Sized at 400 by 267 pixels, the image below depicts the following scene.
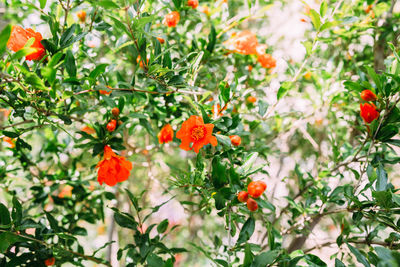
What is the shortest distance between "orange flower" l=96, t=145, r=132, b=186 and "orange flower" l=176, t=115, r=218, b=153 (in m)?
0.27

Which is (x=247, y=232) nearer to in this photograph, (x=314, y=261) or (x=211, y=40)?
(x=314, y=261)

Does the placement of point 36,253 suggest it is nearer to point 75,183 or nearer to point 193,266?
point 75,183

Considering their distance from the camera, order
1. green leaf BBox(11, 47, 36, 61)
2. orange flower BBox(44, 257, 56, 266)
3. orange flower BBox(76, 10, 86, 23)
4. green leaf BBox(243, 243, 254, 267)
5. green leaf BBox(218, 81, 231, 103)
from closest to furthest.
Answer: green leaf BBox(11, 47, 36, 61), green leaf BBox(243, 243, 254, 267), green leaf BBox(218, 81, 231, 103), orange flower BBox(44, 257, 56, 266), orange flower BBox(76, 10, 86, 23)

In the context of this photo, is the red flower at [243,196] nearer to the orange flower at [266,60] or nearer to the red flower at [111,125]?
the red flower at [111,125]

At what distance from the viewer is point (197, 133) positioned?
0.90 meters

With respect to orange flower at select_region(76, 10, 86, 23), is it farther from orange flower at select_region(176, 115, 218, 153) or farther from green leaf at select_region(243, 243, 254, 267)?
green leaf at select_region(243, 243, 254, 267)

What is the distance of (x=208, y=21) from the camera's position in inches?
60.4

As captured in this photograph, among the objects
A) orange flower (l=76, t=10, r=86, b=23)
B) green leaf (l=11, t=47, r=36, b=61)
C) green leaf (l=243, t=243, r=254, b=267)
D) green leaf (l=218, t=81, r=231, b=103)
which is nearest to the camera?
green leaf (l=11, t=47, r=36, b=61)

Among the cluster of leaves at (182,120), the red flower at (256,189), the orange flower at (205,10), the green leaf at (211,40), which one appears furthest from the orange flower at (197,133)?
the orange flower at (205,10)

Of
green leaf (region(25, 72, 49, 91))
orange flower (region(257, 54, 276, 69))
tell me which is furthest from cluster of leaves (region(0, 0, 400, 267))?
orange flower (region(257, 54, 276, 69))

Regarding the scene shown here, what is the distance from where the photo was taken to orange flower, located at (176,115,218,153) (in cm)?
88

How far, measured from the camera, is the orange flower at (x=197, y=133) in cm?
88

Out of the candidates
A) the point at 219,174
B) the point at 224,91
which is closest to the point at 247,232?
the point at 219,174

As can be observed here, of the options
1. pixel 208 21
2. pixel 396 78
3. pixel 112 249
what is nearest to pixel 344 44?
pixel 208 21
